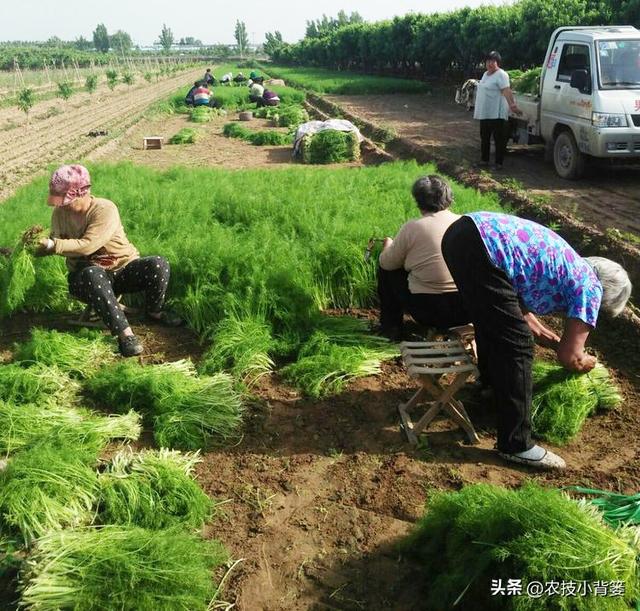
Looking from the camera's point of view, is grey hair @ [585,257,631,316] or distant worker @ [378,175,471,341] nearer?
grey hair @ [585,257,631,316]

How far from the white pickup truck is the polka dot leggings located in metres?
6.87

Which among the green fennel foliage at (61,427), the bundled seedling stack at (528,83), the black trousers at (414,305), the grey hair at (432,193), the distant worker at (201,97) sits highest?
the distant worker at (201,97)

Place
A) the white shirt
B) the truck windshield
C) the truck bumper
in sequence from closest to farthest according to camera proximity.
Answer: the truck bumper → the truck windshield → the white shirt

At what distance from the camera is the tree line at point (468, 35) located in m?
20.3

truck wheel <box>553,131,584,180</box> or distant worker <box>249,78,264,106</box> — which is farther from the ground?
distant worker <box>249,78,264,106</box>

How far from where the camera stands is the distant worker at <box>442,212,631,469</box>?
309 centimetres

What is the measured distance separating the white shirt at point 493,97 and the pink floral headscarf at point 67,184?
23.0 ft

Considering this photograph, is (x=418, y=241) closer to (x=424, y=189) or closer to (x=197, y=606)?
(x=424, y=189)

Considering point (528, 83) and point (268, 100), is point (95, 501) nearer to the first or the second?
Result: point (528, 83)

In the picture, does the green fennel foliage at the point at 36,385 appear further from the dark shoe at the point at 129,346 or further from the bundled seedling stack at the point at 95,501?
the dark shoe at the point at 129,346

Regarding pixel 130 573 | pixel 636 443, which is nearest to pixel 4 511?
pixel 130 573

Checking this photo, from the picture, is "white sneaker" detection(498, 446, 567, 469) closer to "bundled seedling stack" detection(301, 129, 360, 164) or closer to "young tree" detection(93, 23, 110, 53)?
"bundled seedling stack" detection(301, 129, 360, 164)

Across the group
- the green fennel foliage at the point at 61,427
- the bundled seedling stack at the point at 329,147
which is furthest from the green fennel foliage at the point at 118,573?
the bundled seedling stack at the point at 329,147


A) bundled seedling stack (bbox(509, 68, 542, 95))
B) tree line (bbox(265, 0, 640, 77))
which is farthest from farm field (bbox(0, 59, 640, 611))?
tree line (bbox(265, 0, 640, 77))
